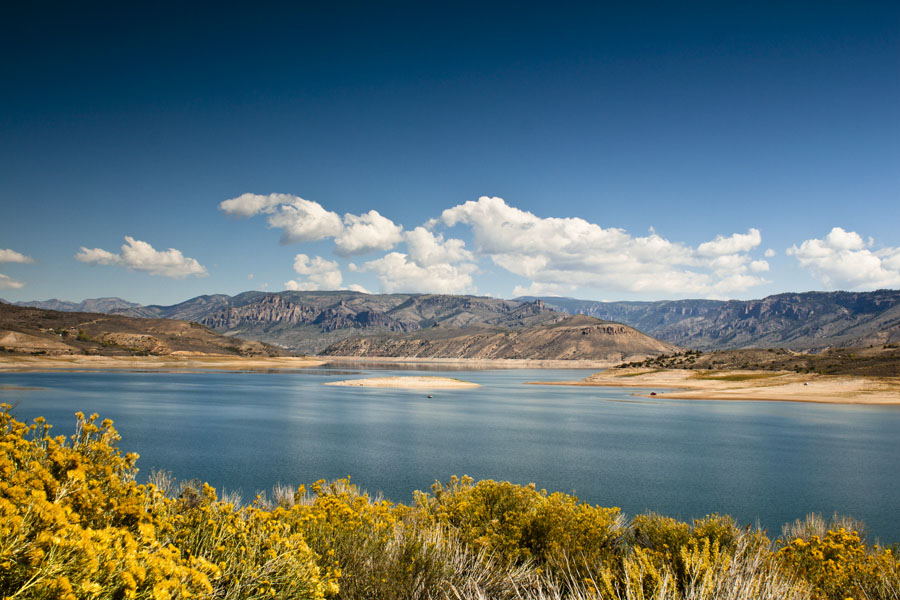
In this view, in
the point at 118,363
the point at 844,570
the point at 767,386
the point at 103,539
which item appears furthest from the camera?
the point at 118,363

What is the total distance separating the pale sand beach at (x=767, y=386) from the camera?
75.8 metres

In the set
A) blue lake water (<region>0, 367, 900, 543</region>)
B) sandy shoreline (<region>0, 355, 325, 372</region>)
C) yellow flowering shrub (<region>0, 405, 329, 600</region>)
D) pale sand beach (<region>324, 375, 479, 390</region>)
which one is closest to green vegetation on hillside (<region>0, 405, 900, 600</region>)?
yellow flowering shrub (<region>0, 405, 329, 600</region>)

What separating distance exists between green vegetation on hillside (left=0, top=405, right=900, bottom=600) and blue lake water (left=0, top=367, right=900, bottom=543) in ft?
31.5

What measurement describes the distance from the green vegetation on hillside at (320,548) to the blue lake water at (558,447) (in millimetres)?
9615

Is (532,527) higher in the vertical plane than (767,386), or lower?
higher

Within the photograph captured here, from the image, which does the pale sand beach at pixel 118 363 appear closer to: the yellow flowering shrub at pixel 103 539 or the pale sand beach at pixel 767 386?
the pale sand beach at pixel 767 386

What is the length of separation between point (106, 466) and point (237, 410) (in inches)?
2380

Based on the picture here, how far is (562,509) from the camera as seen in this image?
12523 mm

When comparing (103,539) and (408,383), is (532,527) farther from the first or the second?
(408,383)

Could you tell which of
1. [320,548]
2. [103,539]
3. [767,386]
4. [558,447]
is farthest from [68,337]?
[103,539]

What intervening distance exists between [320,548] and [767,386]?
3834 inches

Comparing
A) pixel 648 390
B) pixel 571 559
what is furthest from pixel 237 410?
pixel 648 390

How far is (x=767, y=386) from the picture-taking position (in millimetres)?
89188

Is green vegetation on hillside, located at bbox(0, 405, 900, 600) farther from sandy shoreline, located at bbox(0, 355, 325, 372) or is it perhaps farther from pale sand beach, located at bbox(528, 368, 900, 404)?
sandy shoreline, located at bbox(0, 355, 325, 372)
